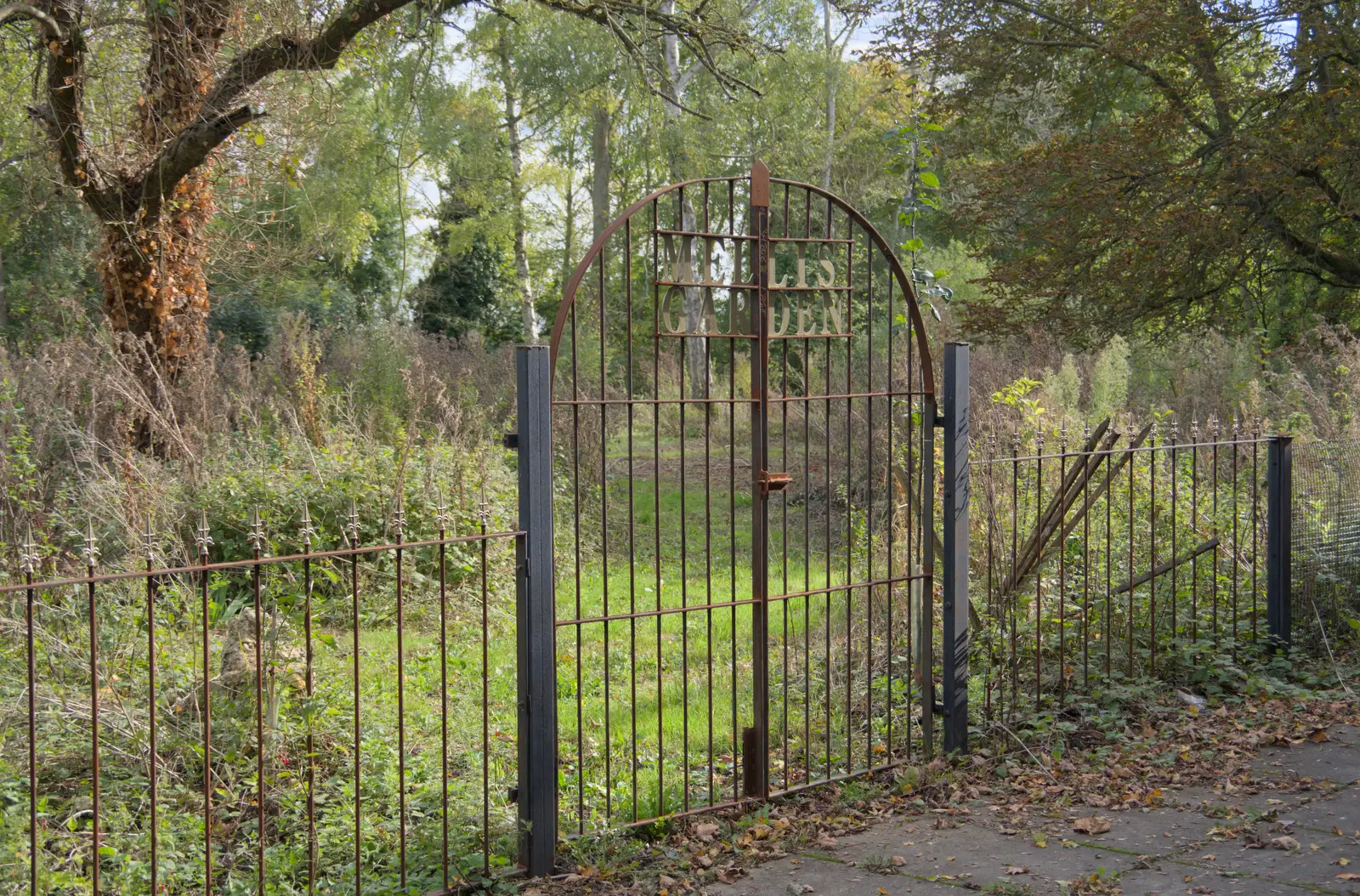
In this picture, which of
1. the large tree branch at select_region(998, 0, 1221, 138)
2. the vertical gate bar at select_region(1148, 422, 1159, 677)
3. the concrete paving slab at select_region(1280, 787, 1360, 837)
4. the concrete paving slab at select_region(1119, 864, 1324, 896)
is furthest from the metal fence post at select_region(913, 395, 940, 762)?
the large tree branch at select_region(998, 0, 1221, 138)

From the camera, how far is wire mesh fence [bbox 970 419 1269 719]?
19.6ft

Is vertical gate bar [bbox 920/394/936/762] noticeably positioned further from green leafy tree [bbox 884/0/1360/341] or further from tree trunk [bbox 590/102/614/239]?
tree trunk [bbox 590/102/614/239]

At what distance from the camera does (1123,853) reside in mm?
4164

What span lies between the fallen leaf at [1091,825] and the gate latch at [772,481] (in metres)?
1.78

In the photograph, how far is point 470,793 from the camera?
4.66m

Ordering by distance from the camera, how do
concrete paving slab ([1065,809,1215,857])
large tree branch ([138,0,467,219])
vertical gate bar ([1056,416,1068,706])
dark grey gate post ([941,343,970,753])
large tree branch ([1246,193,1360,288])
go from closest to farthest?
concrete paving slab ([1065,809,1215,857]) → dark grey gate post ([941,343,970,753]) → vertical gate bar ([1056,416,1068,706]) → large tree branch ([138,0,467,219]) → large tree branch ([1246,193,1360,288])

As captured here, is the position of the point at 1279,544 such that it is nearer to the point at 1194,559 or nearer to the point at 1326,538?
the point at 1194,559

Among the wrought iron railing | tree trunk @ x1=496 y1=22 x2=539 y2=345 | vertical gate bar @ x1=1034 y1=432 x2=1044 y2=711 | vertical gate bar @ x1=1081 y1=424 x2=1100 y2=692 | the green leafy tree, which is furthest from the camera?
tree trunk @ x1=496 y1=22 x2=539 y2=345

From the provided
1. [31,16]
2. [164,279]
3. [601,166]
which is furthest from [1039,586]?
[601,166]

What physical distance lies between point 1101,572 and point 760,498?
327cm

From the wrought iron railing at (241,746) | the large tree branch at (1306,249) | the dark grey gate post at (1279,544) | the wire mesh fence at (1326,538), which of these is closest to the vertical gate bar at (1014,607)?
the dark grey gate post at (1279,544)

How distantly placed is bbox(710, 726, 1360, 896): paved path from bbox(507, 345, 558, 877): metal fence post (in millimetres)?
678

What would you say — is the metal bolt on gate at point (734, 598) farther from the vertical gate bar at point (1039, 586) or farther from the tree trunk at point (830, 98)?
the tree trunk at point (830, 98)

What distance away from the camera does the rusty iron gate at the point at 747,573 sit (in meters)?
4.45
